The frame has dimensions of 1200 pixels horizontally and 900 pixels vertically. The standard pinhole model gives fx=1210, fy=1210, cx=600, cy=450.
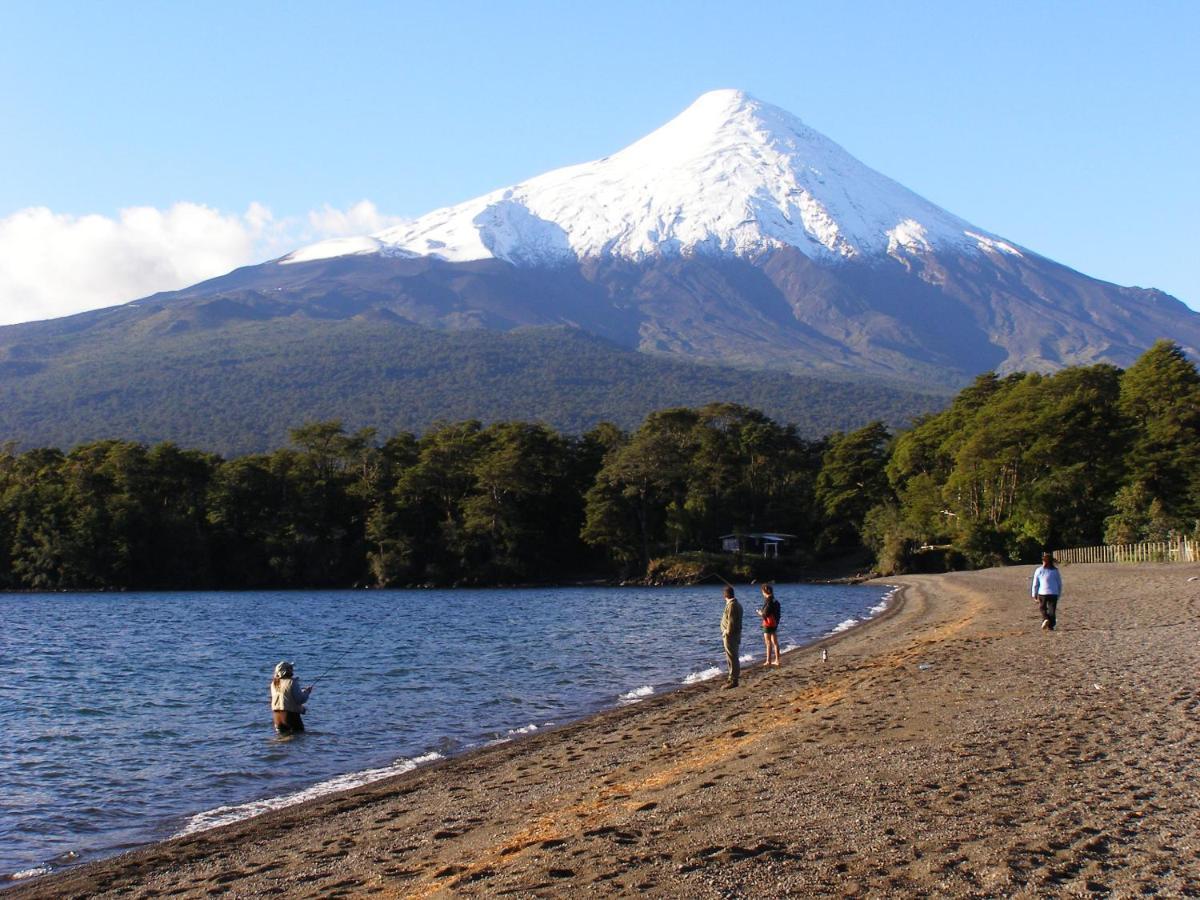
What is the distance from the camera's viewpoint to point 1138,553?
48531 millimetres

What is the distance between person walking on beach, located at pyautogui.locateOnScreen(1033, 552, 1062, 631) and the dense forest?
44.7 m

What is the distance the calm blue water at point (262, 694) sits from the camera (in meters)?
12.8

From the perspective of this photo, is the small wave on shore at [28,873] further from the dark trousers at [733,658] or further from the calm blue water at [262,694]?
the dark trousers at [733,658]

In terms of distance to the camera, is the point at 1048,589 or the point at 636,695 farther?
the point at 1048,589

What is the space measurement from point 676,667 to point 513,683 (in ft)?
11.2

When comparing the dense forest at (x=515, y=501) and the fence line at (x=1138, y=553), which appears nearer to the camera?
the fence line at (x=1138, y=553)

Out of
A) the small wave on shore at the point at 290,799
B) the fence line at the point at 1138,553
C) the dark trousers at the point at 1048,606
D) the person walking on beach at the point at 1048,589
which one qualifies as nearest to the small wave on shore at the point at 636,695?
the small wave on shore at the point at 290,799

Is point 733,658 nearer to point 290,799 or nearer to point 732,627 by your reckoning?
point 732,627

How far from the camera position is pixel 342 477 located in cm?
8219

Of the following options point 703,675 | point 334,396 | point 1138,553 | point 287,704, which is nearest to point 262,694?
→ point 287,704

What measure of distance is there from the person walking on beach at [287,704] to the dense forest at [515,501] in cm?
5417

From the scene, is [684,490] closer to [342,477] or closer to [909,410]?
[342,477]

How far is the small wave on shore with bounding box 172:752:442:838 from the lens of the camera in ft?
37.8

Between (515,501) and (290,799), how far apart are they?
6554 cm
